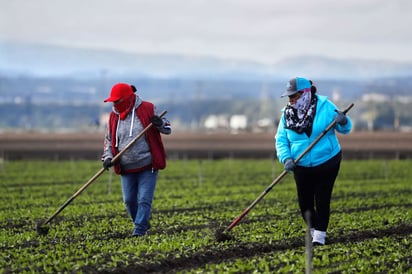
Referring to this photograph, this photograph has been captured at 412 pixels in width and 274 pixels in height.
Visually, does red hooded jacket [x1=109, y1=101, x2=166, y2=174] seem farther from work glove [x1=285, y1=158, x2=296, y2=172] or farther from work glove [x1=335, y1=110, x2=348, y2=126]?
work glove [x1=335, y1=110, x2=348, y2=126]

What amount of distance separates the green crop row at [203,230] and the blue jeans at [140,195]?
334mm

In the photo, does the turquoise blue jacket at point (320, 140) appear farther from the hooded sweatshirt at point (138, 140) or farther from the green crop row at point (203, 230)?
the hooded sweatshirt at point (138, 140)

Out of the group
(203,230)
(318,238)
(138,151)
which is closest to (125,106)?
(138,151)

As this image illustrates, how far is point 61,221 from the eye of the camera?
53.9 ft

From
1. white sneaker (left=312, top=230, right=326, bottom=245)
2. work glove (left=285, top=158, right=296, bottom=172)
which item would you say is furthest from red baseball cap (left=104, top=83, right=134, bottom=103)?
white sneaker (left=312, top=230, right=326, bottom=245)

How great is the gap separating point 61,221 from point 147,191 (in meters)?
3.24

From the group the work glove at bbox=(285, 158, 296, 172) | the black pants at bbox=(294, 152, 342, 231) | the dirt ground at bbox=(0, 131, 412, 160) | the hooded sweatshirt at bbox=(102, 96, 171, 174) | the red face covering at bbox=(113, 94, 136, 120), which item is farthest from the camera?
the dirt ground at bbox=(0, 131, 412, 160)

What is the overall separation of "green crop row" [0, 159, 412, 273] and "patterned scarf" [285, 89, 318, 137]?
5.23 ft

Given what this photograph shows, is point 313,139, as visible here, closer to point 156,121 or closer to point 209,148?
point 156,121

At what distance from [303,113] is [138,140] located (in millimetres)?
2479

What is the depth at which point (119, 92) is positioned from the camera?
44.3 ft

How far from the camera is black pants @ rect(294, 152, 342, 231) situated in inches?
507

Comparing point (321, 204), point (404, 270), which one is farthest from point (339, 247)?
point (404, 270)

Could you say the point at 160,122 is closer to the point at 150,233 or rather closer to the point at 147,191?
the point at 147,191
